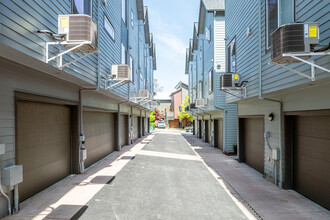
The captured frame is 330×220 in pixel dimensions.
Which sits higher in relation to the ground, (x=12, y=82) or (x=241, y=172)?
(x=12, y=82)

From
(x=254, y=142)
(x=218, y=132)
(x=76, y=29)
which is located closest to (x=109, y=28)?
(x=76, y=29)

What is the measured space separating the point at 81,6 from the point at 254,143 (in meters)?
8.71

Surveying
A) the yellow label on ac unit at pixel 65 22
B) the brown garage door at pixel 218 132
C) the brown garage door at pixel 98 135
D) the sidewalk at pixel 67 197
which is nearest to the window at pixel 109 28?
the brown garage door at pixel 98 135

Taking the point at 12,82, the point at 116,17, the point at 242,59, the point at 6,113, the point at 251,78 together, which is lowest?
the point at 6,113

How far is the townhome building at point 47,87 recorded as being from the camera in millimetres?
4941

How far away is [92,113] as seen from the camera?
434 inches

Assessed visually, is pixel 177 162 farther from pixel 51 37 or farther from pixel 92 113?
pixel 51 37

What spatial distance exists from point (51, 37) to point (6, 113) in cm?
200

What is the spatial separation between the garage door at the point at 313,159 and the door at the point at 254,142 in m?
2.50

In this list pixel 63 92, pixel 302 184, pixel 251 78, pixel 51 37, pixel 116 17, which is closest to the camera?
pixel 51 37

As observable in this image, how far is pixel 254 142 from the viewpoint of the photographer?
10781 mm

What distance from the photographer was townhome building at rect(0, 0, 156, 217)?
16.2ft

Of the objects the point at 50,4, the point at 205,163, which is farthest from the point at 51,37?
the point at 205,163

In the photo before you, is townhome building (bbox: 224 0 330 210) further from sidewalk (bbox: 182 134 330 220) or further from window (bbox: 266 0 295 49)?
sidewalk (bbox: 182 134 330 220)
